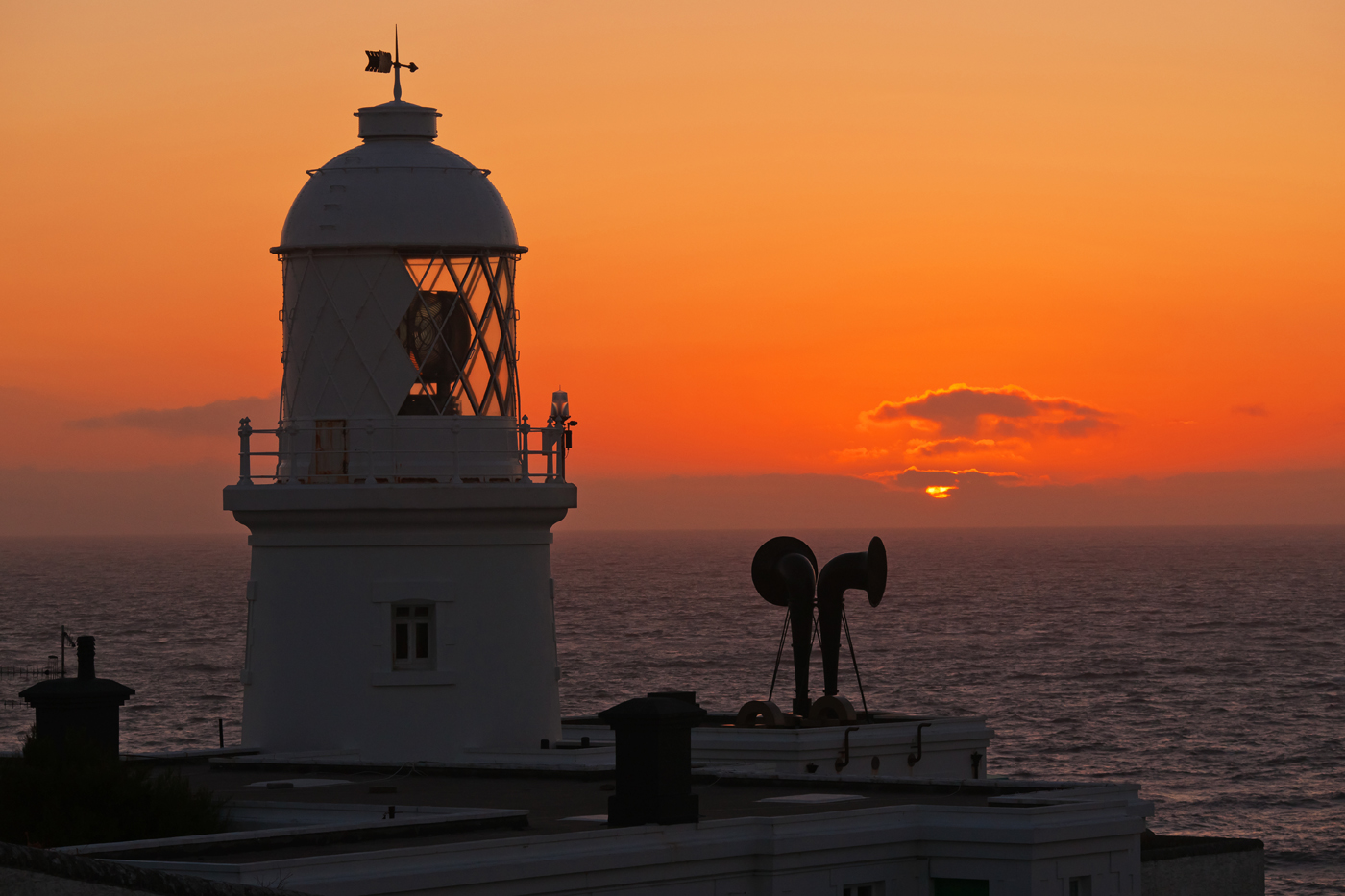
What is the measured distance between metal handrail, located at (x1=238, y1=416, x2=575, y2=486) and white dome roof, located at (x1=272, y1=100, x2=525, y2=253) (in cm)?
234

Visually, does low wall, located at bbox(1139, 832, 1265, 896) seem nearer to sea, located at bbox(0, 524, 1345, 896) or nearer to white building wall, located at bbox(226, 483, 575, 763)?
white building wall, located at bbox(226, 483, 575, 763)

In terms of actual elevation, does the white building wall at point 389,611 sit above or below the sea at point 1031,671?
above

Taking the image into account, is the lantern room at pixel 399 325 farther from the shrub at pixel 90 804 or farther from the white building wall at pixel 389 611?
the shrub at pixel 90 804

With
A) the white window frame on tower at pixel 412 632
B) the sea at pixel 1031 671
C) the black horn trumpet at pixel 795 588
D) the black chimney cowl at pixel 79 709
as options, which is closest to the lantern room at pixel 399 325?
the white window frame on tower at pixel 412 632

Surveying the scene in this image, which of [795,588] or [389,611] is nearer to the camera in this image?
[389,611]

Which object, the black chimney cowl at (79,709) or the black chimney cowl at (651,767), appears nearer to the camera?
the black chimney cowl at (651,767)

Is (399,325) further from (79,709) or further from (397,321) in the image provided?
(79,709)

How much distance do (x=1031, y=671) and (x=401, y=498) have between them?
263 ft

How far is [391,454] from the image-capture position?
2609 centimetres

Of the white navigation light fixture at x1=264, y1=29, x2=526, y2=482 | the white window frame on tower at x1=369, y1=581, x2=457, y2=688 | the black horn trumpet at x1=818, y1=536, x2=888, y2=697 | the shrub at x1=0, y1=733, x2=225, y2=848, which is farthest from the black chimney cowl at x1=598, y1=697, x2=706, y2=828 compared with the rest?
the black horn trumpet at x1=818, y1=536, x2=888, y2=697

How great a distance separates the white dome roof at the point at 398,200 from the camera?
2633 centimetres

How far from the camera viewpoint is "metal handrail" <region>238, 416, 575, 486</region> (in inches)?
1027

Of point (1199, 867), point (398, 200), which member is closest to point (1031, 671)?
point (1199, 867)

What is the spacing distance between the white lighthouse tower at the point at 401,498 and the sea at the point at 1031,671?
95.9 feet
